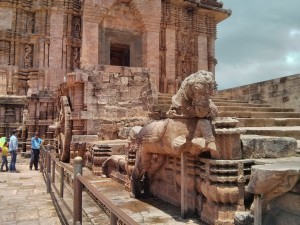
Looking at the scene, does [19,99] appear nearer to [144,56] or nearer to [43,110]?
[43,110]

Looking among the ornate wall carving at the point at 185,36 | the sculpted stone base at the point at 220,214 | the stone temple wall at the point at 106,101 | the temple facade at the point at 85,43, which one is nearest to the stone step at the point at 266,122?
the stone temple wall at the point at 106,101

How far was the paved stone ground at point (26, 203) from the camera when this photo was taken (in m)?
4.50

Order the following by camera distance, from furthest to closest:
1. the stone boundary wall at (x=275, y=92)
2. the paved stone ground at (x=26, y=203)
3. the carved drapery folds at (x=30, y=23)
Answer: the carved drapery folds at (x=30, y=23) → the stone boundary wall at (x=275, y=92) → the paved stone ground at (x=26, y=203)

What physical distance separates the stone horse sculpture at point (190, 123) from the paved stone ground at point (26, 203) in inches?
79.1

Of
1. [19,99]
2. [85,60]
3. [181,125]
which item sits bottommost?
[181,125]

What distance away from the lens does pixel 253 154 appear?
312 centimetres

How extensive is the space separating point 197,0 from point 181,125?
817 inches

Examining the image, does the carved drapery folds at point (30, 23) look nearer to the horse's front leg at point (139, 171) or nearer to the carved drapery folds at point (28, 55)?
the carved drapery folds at point (28, 55)

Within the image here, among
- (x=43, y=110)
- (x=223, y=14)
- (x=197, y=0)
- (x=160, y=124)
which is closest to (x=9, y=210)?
(x=160, y=124)

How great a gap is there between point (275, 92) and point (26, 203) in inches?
299

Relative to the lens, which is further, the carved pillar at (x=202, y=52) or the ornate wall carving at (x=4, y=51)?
the carved pillar at (x=202, y=52)

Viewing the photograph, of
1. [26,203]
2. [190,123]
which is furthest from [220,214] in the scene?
[26,203]

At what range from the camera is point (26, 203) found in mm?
5488

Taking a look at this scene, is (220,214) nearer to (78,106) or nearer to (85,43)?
(78,106)
